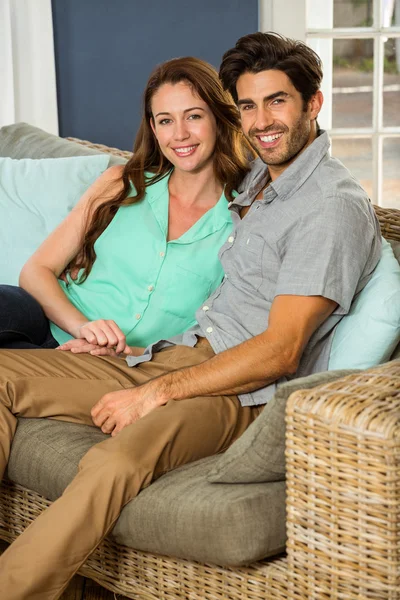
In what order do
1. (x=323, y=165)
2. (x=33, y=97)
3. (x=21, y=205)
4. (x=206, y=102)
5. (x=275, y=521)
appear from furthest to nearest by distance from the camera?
1. (x=33, y=97)
2. (x=21, y=205)
3. (x=206, y=102)
4. (x=323, y=165)
5. (x=275, y=521)

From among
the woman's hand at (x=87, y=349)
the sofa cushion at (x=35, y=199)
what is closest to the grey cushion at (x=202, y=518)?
the woman's hand at (x=87, y=349)

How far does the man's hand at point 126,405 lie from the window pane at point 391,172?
253cm

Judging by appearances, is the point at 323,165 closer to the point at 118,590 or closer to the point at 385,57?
the point at 118,590

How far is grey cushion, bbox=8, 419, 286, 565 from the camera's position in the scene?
155cm

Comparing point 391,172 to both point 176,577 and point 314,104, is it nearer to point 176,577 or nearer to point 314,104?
point 314,104

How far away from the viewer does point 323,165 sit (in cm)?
200

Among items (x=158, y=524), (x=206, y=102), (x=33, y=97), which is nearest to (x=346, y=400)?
(x=158, y=524)

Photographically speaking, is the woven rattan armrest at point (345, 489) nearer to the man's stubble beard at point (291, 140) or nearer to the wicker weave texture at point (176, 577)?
the wicker weave texture at point (176, 577)

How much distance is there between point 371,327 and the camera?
1890 millimetres

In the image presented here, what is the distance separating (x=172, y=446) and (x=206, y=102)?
0.97m

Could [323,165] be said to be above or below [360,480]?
above

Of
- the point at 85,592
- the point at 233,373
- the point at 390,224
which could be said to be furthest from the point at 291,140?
the point at 85,592

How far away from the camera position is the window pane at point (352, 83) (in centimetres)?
403

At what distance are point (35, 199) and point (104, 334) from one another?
0.72 m
